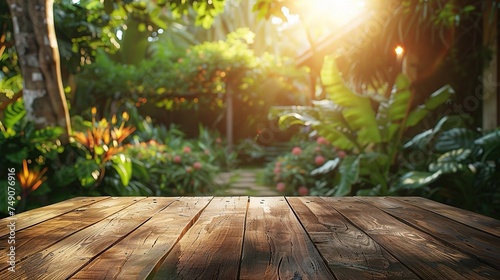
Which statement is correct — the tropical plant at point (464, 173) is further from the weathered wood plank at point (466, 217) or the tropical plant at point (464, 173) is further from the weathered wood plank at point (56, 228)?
the weathered wood plank at point (56, 228)

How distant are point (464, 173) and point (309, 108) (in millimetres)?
1930

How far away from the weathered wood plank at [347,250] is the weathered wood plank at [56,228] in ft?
2.47

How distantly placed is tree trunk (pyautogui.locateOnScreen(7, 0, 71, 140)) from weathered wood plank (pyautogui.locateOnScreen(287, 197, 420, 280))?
293 centimetres

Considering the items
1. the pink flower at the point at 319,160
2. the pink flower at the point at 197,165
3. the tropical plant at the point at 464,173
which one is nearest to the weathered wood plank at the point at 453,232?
the tropical plant at the point at 464,173

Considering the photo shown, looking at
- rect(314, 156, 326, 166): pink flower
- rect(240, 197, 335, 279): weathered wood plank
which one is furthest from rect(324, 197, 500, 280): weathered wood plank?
rect(314, 156, 326, 166): pink flower

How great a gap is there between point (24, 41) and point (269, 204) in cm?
288

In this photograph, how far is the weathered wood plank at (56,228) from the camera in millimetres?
1142

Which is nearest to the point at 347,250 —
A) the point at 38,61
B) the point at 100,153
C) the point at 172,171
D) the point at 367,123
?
the point at 100,153

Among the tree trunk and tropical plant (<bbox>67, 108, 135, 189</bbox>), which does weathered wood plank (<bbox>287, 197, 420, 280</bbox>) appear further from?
the tree trunk

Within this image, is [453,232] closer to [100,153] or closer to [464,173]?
[464,173]

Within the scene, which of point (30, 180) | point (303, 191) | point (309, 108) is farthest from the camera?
point (303, 191)

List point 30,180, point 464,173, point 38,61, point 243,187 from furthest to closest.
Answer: point 243,187 < point 464,173 < point 38,61 < point 30,180

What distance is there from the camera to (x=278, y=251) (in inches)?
43.6

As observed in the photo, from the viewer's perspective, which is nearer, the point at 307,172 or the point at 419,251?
the point at 419,251
